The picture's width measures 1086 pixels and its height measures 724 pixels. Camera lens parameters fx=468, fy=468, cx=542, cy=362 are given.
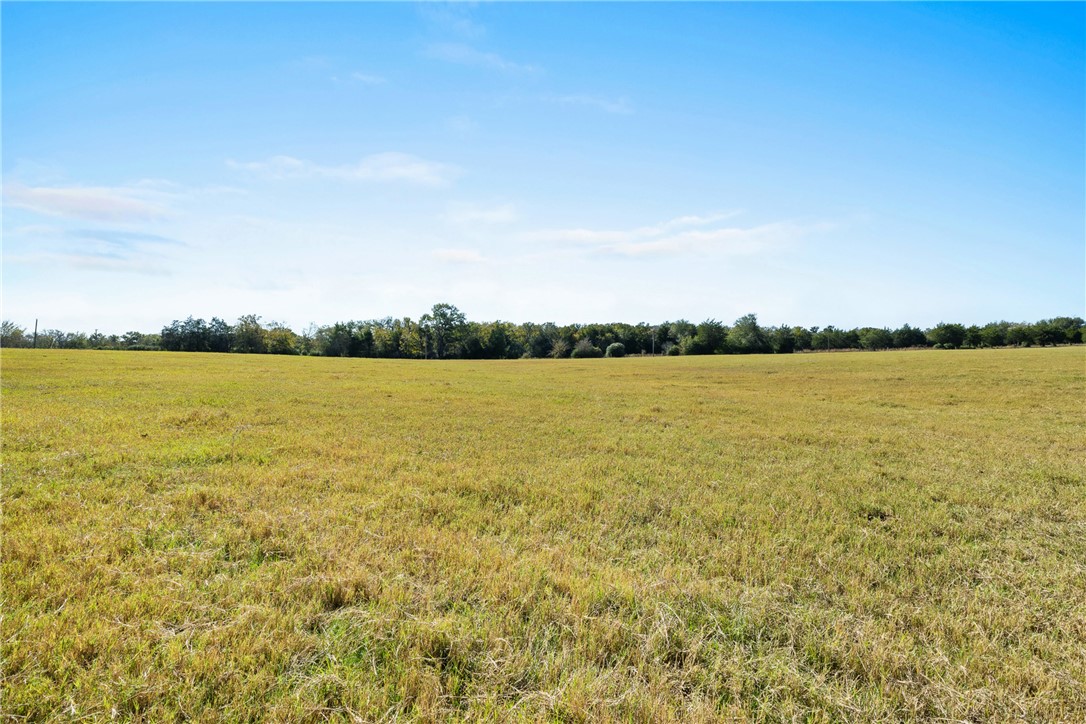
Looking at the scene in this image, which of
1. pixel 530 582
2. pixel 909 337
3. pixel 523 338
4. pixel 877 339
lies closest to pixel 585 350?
pixel 523 338

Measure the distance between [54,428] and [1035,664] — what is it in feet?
58.4

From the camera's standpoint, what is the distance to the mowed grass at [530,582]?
3.37 metres

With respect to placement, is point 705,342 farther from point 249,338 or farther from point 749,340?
point 249,338

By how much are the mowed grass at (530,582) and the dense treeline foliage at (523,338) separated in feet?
396

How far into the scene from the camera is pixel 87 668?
3389 millimetres

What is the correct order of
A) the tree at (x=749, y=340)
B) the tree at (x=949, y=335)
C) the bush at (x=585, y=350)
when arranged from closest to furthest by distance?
the tree at (x=949, y=335) < the tree at (x=749, y=340) < the bush at (x=585, y=350)

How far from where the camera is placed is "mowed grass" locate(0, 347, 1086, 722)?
3.37 meters

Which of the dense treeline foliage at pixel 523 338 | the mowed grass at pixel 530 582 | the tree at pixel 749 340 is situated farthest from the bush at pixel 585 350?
the mowed grass at pixel 530 582

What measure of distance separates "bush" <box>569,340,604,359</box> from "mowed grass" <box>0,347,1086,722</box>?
118665mm

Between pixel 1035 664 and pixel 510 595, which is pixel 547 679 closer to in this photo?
pixel 510 595

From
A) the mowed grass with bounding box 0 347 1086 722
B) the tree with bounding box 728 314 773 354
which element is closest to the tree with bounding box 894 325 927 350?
the tree with bounding box 728 314 773 354

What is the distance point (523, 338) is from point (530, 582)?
14112 centimetres

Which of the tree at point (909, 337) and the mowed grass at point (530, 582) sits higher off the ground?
the tree at point (909, 337)

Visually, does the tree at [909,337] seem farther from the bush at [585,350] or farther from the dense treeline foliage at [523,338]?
the bush at [585,350]
